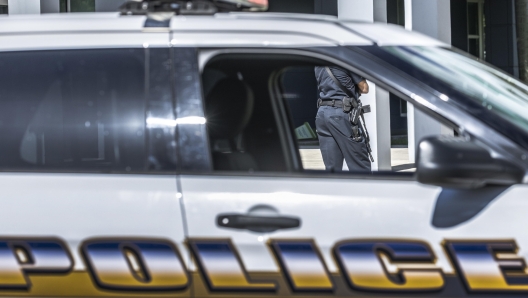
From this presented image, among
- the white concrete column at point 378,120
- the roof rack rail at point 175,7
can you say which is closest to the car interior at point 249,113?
the roof rack rail at point 175,7

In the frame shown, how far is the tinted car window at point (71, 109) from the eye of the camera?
2.78 meters

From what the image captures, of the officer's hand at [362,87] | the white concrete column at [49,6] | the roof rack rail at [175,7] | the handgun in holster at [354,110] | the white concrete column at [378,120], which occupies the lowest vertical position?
the white concrete column at [378,120]

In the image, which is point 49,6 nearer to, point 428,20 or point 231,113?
point 428,20

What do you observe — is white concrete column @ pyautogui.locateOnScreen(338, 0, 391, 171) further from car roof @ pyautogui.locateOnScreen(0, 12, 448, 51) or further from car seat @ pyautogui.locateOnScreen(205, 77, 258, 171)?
car roof @ pyautogui.locateOnScreen(0, 12, 448, 51)

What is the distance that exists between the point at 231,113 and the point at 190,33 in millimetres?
378

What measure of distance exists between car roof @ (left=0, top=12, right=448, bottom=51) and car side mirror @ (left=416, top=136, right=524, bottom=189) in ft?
1.54

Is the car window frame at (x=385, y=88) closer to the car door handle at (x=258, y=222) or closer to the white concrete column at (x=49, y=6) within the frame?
the car door handle at (x=258, y=222)

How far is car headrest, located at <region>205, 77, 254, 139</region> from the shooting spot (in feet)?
10.2

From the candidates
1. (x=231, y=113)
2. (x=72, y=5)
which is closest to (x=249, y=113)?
(x=231, y=113)

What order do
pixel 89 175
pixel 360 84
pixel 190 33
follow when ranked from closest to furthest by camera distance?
pixel 89 175
pixel 190 33
pixel 360 84

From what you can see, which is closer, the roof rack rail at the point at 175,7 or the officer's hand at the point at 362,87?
the roof rack rail at the point at 175,7

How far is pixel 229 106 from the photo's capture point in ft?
10.2

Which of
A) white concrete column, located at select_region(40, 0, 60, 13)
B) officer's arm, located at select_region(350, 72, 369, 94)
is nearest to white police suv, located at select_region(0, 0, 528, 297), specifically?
officer's arm, located at select_region(350, 72, 369, 94)

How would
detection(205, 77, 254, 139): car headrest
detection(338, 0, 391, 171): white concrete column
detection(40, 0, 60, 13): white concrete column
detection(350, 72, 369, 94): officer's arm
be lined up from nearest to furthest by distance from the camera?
detection(205, 77, 254, 139): car headrest < detection(350, 72, 369, 94): officer's arm < detection(40, 0, 60, 13): white concrete column < detection(338, 0, 391, 171): white concrete column
